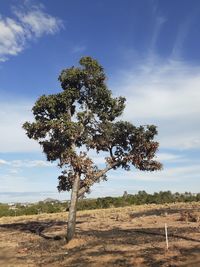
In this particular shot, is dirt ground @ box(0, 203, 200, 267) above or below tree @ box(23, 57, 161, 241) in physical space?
below

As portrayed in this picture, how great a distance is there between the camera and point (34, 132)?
30.6 m

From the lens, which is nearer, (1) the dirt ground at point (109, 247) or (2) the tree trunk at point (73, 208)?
(1) the dirt ground at point (109, 247)

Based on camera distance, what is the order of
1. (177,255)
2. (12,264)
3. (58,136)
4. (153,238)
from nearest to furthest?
(177,255) → (12,264) → (153,238) → (58,136)

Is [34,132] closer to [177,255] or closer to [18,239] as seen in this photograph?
[18,239]

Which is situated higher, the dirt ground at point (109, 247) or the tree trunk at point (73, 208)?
the tree trunk at point (73, 208)

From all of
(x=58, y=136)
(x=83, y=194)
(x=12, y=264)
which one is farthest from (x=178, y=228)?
(x=12, y=264)

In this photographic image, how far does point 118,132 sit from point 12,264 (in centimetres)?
1107

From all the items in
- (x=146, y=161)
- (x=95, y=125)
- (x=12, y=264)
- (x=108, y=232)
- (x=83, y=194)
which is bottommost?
(x=12, y=264)

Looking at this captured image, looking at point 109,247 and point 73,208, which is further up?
point 73,208

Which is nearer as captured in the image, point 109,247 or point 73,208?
point 109,247

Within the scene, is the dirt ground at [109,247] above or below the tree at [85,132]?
below

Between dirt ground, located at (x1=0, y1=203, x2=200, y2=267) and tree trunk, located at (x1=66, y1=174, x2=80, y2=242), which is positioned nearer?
dirt ground, located at (x1=0, y1=203, x2=200, y2=267)

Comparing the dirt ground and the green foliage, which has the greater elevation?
the green foliage

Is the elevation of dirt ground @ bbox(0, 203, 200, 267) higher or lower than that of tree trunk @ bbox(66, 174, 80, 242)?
lower
